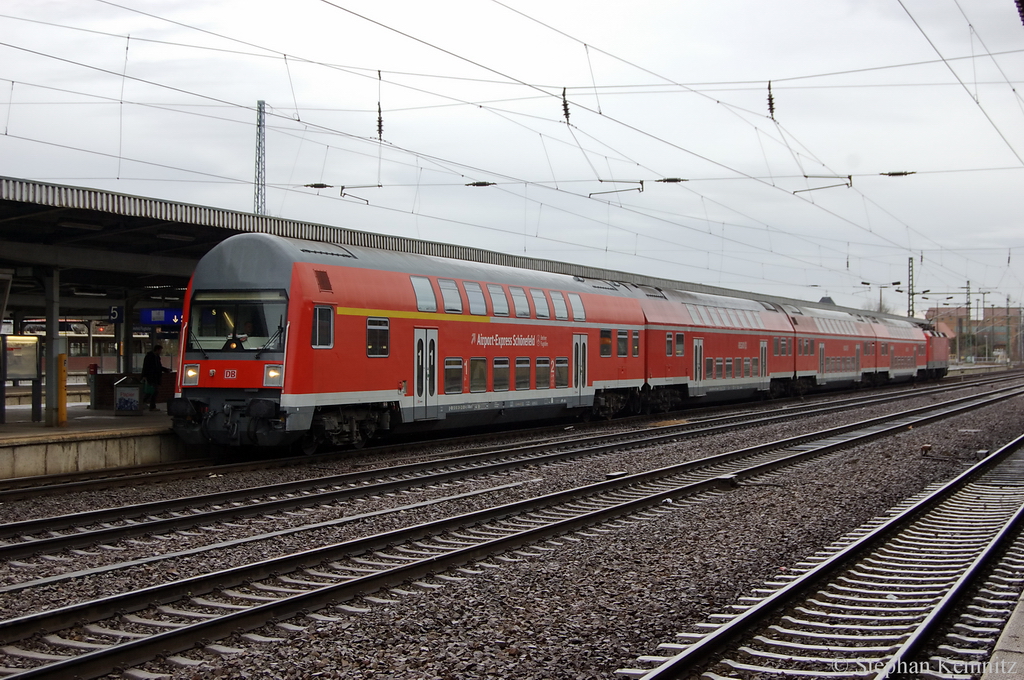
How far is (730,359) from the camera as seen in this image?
31203 millimetres

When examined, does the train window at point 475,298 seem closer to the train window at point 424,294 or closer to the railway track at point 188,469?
the train window at point 424,294

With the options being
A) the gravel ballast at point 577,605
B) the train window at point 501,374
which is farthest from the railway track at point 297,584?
the train window at point 501,374

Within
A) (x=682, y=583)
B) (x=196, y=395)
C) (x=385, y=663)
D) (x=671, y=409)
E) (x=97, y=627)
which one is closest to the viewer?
(x=385, y=663)

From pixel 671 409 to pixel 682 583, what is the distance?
72.0ft

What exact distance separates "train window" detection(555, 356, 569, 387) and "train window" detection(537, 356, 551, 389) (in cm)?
35

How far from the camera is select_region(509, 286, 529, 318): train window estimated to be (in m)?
20.2

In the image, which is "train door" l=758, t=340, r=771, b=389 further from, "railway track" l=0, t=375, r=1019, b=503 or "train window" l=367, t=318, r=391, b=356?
"train window" l=367, t=318, r=391, b=356

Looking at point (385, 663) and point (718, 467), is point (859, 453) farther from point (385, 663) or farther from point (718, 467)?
point (385, 663)

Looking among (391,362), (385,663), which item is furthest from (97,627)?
(391,362)

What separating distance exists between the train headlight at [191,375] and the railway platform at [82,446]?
1746mm

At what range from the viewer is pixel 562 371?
2177cm

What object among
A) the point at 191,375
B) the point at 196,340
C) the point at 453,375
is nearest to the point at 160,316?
the point at 196,340

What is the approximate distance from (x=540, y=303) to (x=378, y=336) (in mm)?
5777

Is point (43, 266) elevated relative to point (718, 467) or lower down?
elevated
